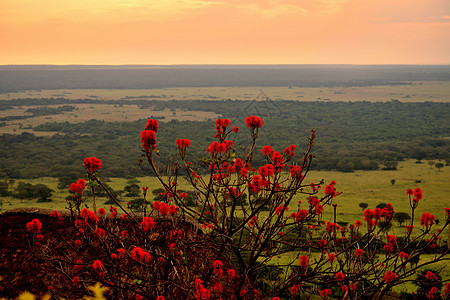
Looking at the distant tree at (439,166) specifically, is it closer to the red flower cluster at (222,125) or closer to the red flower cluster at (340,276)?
the red flower cluster at (340,276)

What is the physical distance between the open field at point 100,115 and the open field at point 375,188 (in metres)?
52.8

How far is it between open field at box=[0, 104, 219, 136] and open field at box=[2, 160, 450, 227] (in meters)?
52.8

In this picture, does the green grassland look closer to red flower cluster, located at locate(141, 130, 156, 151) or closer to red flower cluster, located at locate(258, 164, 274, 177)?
red flower cluster, located at locate(258, 164, 274, 177)

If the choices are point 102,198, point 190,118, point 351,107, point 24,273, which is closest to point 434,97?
point 351,107

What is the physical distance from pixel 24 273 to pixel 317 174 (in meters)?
43.3

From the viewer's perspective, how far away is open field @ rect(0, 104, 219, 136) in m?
96.9

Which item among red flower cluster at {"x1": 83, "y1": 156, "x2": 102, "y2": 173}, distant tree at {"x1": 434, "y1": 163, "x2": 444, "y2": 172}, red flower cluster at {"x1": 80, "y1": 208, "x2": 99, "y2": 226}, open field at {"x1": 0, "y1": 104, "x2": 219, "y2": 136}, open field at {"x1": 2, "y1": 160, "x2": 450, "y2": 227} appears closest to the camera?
red flower cluster at {"x1": 83, "y1": 156, "x2": 102, "y2": 173}

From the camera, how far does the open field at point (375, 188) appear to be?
1208 inches

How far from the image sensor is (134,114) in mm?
114062

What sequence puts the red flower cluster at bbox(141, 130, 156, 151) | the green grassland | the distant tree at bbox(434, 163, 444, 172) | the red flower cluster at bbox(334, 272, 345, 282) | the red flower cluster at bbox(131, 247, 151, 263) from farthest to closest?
the distant tree at bbox(434, 163, 444, 172) → the green grassland → the red flower cluster at bbox(334, 272, 345, 282) → the red flower cluster at bbox(131, 247, 151, 263) → the red flower cluster at bbox(141, 130, 156, 151)

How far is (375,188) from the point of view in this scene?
41.8 meters

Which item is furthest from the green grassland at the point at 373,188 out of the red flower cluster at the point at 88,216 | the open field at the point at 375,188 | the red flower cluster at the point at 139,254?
the red flower cluster at the point at 139,254

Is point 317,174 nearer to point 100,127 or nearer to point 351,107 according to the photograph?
point 100,127

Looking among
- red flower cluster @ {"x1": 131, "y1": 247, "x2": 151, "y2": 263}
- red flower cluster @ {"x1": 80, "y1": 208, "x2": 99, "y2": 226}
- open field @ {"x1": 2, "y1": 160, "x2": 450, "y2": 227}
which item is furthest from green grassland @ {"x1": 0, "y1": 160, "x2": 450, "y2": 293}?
red flower cluster @ {"x1": 131, "y1": 247, "x2": 151, "y2": 263}
